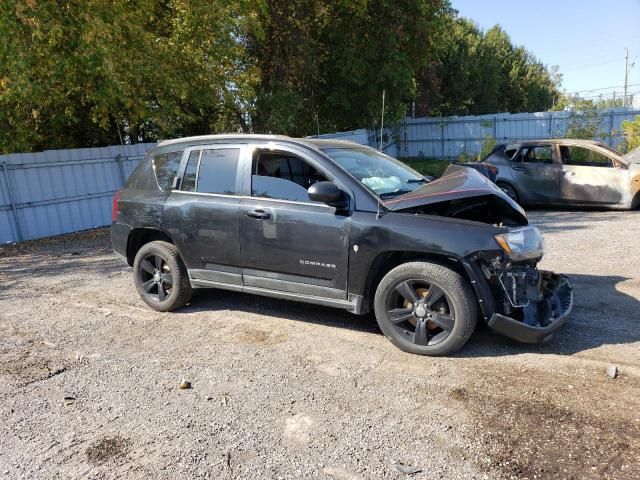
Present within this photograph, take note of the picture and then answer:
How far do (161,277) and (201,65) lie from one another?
30.8 ft

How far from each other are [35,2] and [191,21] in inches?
166

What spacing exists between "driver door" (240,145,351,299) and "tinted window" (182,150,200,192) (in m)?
0.71

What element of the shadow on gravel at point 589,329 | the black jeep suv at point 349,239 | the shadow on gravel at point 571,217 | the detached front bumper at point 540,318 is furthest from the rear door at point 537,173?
the detached front bumper at point 540,318

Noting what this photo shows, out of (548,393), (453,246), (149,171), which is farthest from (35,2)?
(548,393)

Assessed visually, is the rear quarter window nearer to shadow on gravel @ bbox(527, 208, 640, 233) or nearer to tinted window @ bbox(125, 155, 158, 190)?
shadow on gravel @ bbox(527, 208, 640, 233)

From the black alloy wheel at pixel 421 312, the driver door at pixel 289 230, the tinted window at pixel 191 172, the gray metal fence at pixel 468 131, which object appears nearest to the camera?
the black alloy wheel at pixel 421 312

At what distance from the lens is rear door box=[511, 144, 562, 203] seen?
10.5 metres

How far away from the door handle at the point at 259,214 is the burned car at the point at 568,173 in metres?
7.88

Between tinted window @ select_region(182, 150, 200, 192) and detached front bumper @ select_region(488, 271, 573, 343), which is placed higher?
tinted window @ select_region(182, 150, 200, 192)

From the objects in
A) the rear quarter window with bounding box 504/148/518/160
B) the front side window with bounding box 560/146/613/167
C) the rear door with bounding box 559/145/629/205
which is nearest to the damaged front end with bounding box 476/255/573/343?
the rear door with bounding box 559/145/629/205

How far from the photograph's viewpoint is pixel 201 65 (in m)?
13.4

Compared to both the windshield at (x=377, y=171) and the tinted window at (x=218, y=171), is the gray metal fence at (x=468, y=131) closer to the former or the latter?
the windshield at (x=377, y=171)

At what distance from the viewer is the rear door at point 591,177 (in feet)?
32.6

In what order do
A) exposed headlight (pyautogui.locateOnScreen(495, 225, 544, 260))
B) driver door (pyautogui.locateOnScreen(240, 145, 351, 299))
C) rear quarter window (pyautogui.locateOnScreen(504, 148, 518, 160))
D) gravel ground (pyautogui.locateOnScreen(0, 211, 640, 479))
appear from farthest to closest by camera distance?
rear quarter window (pyautogui.locateOnScreen(504, 148, 518, 160)) < driver door (pyautogui.locateOnScreen(240, 145, 351, 299)) < exposed headlight (pyautogui.locateOnScreen(495, 225, 544, 260)) < gravel ground (pyautogui.locateOnScreen(0, 211, 640, 479))
